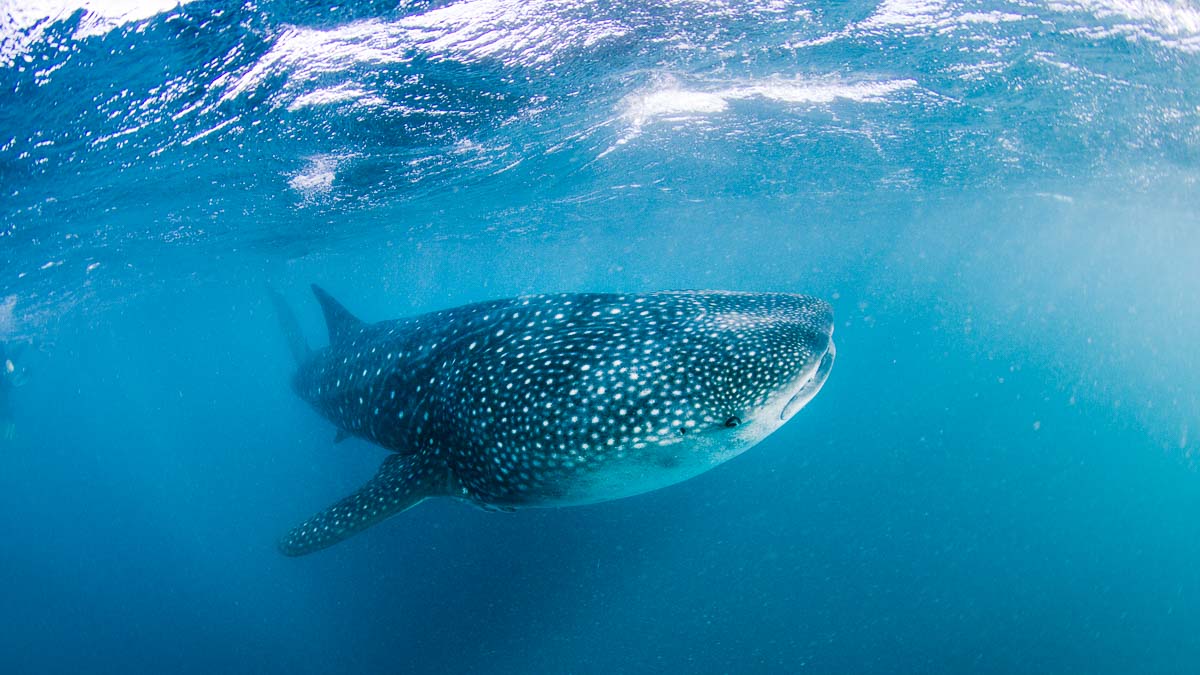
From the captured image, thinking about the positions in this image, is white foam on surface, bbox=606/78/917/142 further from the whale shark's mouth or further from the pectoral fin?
the pectoral fin

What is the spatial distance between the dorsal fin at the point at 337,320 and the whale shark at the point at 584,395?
3.12 m

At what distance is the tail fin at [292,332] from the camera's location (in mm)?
11516

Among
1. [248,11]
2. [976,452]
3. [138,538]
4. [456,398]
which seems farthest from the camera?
[138,538]

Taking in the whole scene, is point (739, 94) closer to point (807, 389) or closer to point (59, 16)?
point (807, 389)

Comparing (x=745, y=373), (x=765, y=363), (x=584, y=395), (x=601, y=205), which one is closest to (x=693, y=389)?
(x=745, y=373)

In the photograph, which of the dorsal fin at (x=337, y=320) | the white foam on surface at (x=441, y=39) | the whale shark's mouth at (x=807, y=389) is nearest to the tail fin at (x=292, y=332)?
the dorsal fin at (x=337, y=320)

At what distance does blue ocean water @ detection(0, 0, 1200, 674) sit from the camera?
28.7 feet

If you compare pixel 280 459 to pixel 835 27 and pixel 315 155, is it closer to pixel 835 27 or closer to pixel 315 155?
pixel 315 155

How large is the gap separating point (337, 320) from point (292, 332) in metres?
5.03

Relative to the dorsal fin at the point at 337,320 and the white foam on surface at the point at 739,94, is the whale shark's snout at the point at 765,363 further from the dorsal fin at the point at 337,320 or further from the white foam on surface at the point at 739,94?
the white foam on surface at the point at 739,94

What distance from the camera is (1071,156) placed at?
65.8 ft

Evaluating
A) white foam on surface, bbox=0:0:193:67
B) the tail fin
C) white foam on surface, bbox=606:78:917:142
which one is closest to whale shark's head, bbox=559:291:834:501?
white foam on surface, bbox=0:0:193:67

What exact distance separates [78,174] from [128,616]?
41.5ft

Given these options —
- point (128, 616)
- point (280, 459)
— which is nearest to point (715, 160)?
point (280, 459)
